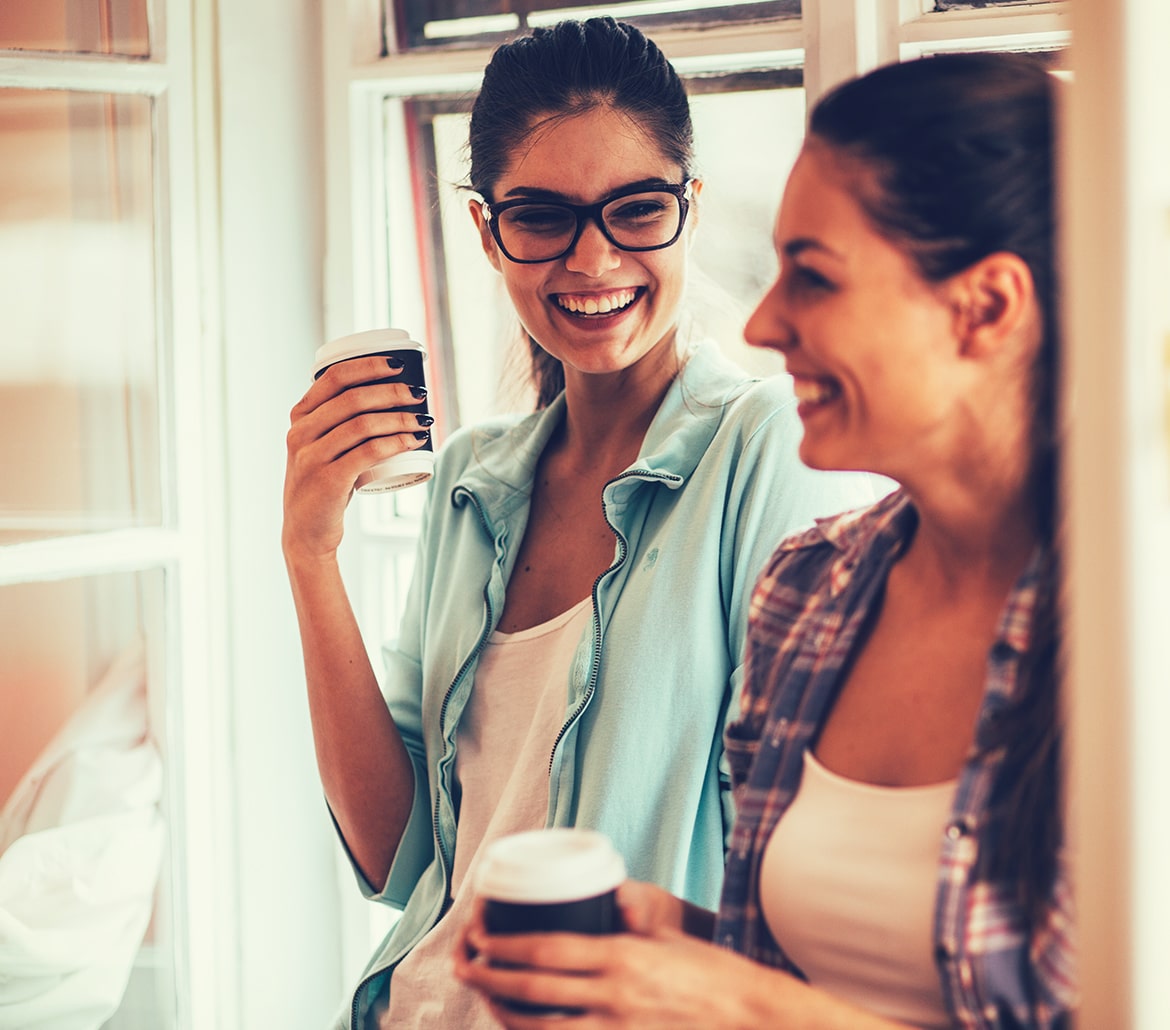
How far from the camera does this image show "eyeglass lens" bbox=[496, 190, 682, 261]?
3.92 ft

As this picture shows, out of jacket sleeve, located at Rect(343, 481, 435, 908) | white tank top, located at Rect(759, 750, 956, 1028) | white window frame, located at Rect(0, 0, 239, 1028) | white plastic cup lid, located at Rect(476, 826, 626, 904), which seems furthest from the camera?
white window frame, located at Rect(0, 0, 239, 1028)

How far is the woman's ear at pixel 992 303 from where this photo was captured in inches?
29.8

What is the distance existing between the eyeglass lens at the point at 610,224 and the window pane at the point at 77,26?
1.96ft

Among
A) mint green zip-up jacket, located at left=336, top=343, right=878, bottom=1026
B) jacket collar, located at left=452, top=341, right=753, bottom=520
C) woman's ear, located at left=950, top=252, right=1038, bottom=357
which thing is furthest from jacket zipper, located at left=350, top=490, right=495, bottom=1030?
woman's ear, located at left=950, top=252, right=1038, bottom=357

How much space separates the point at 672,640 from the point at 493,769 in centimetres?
27

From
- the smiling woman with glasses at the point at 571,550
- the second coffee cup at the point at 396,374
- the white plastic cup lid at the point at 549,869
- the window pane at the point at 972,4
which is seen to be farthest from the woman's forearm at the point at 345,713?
the window pane at the point at 972,4

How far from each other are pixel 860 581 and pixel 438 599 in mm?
588

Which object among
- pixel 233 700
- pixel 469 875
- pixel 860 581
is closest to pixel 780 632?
pixel 860 581

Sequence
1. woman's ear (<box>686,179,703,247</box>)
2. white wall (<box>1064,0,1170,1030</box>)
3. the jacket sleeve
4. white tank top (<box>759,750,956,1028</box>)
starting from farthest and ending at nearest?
the jacket sleeve → woman's ear (<box>686,179,703,247</box>) → white tank top (<box>759,750,956,1028</box>) → white wall (<box>1064,0,1170,1030</box>)

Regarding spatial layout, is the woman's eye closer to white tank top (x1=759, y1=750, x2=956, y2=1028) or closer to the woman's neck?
white tank top (x1=759, y1=750, x2=956, y2=1028)

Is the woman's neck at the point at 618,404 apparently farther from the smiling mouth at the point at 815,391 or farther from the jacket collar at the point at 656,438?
the smiling mouth at the point at 815,391

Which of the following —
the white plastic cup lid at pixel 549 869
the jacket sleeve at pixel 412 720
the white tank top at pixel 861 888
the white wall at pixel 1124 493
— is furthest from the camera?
the jacket sleeve at pixel 412 720

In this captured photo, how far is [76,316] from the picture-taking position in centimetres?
143

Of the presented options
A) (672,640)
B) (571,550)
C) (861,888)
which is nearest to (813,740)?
(861,888)
